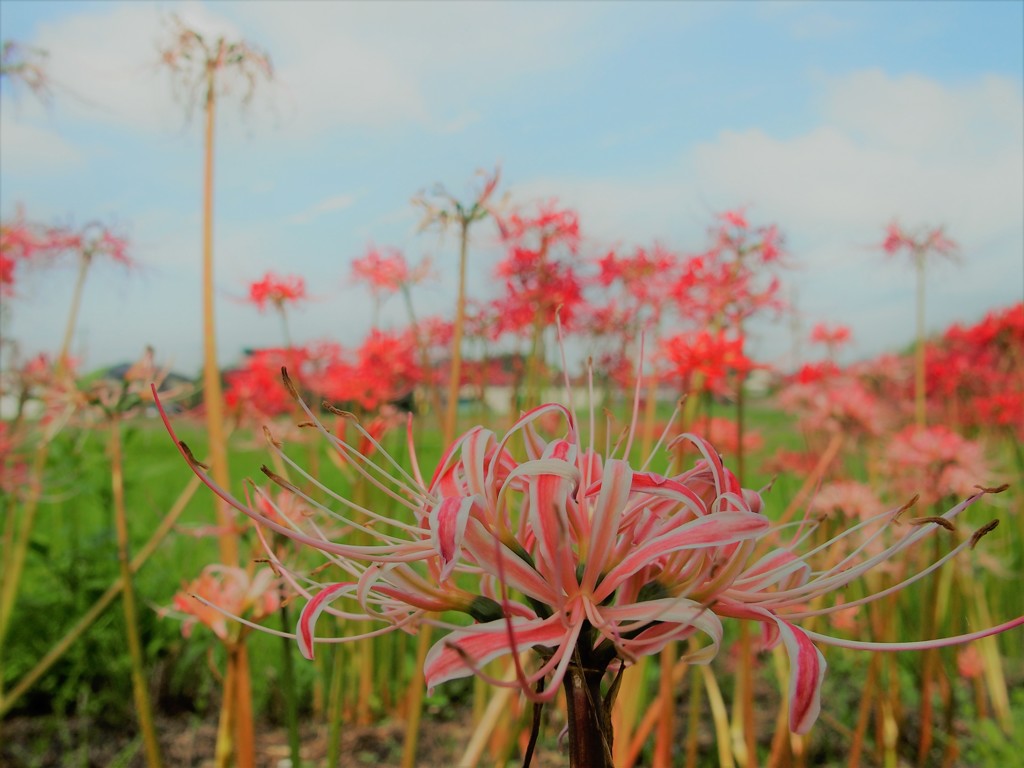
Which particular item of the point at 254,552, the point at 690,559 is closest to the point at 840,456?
the point at 254,552

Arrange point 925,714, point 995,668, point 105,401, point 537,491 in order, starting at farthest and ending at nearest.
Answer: point 995,668 → point 925,714 → point 105,401 → point 537,491

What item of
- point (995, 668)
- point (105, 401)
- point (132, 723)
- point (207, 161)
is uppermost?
point (207, 161)

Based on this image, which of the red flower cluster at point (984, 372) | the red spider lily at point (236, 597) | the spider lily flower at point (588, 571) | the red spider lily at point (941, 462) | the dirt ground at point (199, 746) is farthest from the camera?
the red flower cluster at point (984, 372)

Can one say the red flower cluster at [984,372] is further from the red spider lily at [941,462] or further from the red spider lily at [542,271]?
the red spider lily at [542,271]

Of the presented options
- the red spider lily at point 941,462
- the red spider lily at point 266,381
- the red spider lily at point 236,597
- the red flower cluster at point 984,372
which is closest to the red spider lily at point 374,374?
the red spider lily at point 266,381

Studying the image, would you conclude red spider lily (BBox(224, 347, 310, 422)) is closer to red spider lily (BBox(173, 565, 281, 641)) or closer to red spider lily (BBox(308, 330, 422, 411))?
red spider lily (BBox(308, 330, 422, 411))

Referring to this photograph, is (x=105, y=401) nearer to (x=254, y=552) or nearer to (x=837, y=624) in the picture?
(x=254, y=552)

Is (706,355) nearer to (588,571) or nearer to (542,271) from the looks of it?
(542,271)

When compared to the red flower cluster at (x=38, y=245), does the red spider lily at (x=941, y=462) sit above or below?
below

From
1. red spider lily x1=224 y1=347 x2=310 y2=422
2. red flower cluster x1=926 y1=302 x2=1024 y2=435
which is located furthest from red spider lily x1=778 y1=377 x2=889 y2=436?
red spider lily x1=224 y1=347 x2=310 y2=422

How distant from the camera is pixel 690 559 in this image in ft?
2.05

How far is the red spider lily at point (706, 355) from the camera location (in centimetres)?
168

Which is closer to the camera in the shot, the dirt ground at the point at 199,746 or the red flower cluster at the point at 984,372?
the dirt ground at the point at 199,746

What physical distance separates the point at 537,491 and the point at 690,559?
0.14 meters
